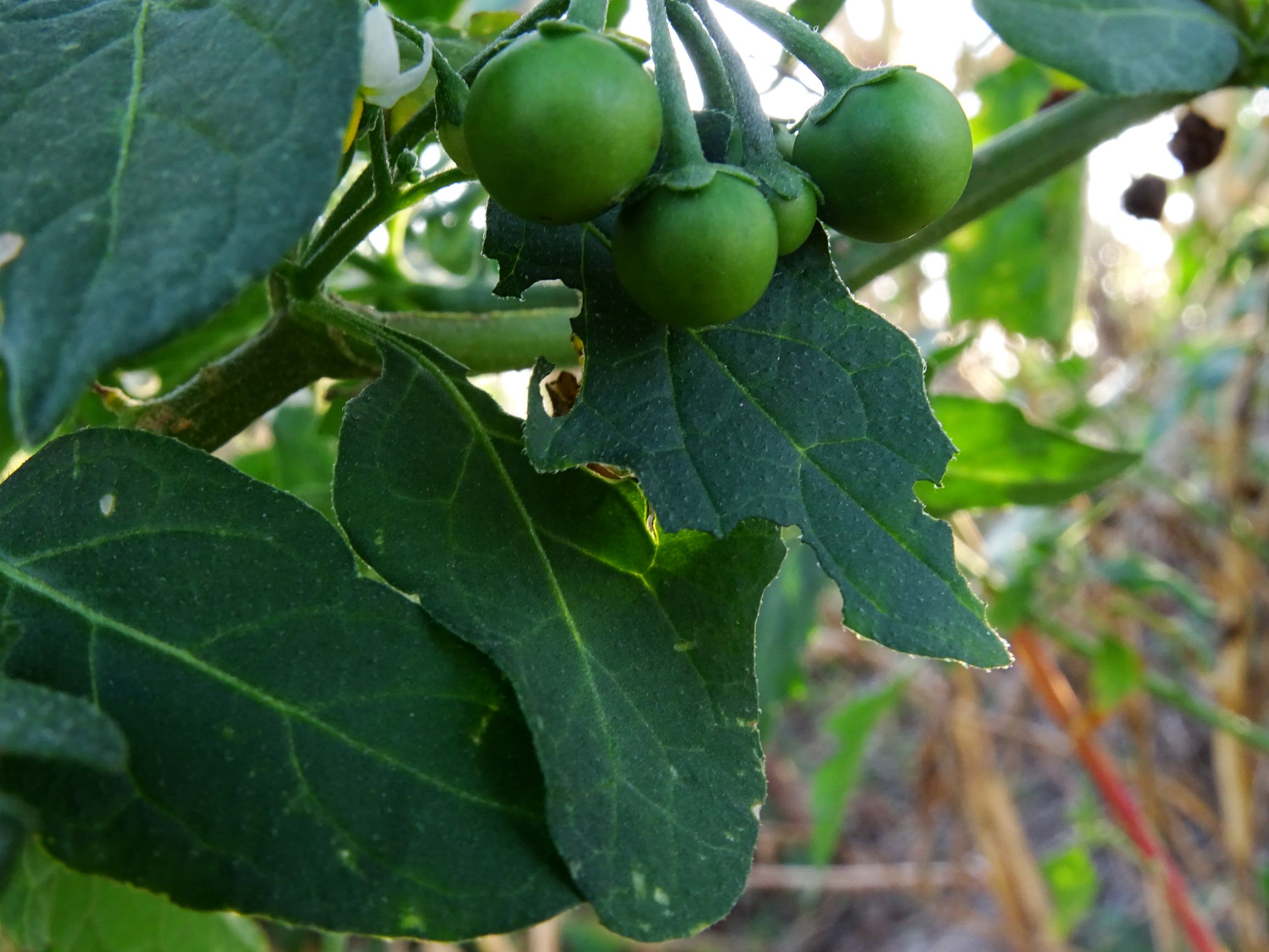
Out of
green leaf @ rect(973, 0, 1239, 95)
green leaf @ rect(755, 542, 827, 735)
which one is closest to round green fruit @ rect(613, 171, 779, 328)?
green leaf @ rect(973, 0, 1239, 95)

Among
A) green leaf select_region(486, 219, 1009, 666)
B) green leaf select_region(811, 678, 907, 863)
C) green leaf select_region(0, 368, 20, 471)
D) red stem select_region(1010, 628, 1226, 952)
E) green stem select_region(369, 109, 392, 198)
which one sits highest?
green stem select_region(369, 109, 392, 198)

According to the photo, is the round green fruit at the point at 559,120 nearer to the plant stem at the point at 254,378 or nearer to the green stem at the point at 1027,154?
the plant stem at the point at 254,378

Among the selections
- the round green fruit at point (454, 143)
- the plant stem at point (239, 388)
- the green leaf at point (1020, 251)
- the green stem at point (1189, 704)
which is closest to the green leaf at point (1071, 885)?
the green stem at point (1189, 704)

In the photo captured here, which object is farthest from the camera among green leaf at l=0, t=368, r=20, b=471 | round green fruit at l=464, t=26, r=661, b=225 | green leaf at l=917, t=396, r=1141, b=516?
green leaf at l=917, t=396, r=1141, b=516

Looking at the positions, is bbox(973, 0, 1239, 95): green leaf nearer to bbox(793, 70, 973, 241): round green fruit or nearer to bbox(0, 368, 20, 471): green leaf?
bbox(793, 70, 973, 241): round green fruit

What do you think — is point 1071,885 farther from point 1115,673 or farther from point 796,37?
point 796,37

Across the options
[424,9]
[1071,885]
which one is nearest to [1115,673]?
[1071,885]
